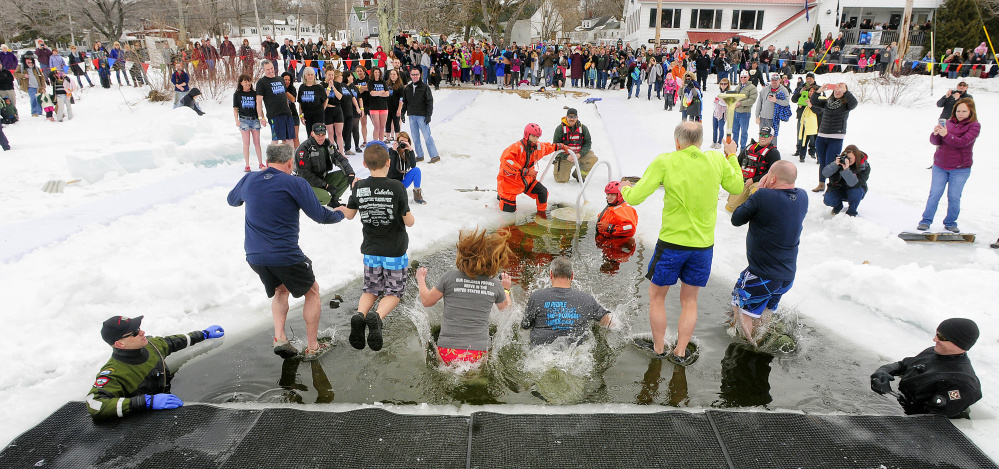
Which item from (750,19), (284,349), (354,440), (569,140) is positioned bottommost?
(354,440)

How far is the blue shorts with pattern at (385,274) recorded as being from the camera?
4.48 metres

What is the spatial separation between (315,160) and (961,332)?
6.28 m

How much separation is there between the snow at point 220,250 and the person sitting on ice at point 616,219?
484 mm

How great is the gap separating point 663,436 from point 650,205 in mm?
5896

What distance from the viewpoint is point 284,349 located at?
4367mm

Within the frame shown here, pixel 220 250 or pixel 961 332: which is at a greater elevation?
pixel 961 332

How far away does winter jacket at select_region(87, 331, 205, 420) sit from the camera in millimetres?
3457

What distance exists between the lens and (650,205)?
890 centimetres

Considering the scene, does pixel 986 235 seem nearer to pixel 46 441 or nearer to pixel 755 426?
pixel 755 426

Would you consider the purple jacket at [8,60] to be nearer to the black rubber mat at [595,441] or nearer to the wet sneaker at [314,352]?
the wet sneaker at [314,352]

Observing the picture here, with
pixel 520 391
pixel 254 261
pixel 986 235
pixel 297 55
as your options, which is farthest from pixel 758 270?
pixel 297 55

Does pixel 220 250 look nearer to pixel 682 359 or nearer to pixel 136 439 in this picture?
pixel 136 439

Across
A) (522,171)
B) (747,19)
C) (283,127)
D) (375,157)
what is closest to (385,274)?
(375,157)

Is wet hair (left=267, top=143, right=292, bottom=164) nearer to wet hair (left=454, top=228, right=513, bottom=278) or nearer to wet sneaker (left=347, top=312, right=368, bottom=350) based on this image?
wet sneaker (left=347, top=312, right=368, bottom=350)
